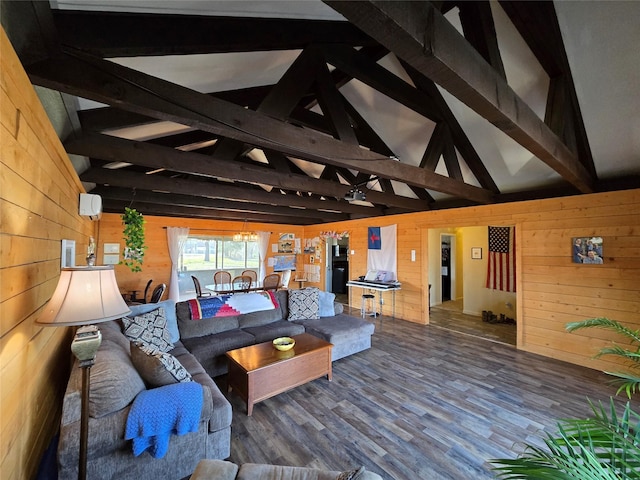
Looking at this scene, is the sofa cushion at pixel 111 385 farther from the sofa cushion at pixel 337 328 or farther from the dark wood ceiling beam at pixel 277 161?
the dark wood ceiling beam at pixel 277 161

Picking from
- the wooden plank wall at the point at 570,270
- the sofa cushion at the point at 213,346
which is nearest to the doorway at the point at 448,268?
the wooden plank wall at the point at 570,270

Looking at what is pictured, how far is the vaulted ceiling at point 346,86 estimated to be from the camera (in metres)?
1.30

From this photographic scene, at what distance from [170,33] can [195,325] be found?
3.04 metres

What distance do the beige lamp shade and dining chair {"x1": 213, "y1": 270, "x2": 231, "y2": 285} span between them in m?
5.22

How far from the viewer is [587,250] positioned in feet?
11.5

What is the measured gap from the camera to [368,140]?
426cm

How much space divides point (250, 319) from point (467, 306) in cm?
527

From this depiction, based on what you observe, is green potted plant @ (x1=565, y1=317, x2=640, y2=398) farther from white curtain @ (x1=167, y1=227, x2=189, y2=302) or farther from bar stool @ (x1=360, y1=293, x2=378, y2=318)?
white curtain @ (x1=167, y1=227, x2=189, y2=302)

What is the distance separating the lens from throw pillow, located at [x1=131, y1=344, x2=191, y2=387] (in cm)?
186

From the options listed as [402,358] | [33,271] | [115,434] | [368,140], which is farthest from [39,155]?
[402,358]

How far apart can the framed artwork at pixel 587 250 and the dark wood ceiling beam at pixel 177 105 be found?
10.7ft

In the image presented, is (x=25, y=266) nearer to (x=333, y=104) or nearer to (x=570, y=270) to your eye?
(x=333, y=104)

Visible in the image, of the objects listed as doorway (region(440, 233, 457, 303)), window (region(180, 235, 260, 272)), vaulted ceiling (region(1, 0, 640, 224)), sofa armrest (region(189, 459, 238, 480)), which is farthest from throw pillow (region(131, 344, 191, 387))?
doorway (region(440, 233, 457, 303))

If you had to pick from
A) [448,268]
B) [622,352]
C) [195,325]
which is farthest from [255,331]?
[448,268]
